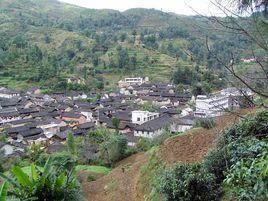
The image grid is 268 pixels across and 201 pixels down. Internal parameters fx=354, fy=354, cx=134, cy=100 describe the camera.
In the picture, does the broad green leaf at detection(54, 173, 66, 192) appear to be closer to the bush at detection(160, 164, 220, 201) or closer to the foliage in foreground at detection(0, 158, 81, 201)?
the foliage in foreground at detection(0, 158, 81, 201)

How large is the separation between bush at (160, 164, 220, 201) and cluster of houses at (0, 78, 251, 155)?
16.1 meters

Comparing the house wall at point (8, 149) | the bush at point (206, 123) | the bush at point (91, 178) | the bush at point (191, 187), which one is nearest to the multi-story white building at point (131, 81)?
the house wall at point (8, 149)

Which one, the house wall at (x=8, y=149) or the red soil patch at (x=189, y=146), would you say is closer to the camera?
the red soil patch at (x=189, y=146)

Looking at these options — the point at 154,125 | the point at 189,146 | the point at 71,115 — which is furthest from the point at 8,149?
the point at 189,146

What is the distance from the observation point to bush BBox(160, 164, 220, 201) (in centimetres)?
654

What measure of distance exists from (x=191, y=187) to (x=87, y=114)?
34.6m

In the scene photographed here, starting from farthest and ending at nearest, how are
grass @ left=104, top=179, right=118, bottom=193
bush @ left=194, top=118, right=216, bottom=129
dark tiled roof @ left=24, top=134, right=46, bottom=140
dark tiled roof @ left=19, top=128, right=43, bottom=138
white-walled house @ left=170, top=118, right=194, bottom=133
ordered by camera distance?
1. dark tiled roof @ left=19, top=128, right=43, bottom=138
2. dark tiled roof @ left=24, top=134, right=46, bottom=140
3. white-walled house @ left=170, top=118, right=194, bottom=133
4. grass @ left=104, top=179, right=118, bottom=193
5. bush @ left=194, top=118, right=216, bottom=129

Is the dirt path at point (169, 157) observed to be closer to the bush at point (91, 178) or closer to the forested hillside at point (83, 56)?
the bush at point (91, 178)

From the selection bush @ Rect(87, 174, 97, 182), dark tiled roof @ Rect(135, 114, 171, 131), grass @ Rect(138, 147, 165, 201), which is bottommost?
dark tiled roof @ Rect(135, 114, 171, 131)

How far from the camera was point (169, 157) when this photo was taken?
33.3ft

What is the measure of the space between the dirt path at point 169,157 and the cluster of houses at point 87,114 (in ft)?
→ 35.0

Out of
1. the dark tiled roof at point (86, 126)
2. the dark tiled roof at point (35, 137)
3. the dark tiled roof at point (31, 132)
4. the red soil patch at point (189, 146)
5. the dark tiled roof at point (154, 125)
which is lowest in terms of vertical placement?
the dark tiled roof at point (35, 137)

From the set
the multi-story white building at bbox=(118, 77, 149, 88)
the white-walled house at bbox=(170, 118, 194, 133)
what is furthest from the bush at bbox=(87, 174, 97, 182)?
the multi-story white building at bbox=(118, 77, 149, 88)

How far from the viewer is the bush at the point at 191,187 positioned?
6.54 metres
